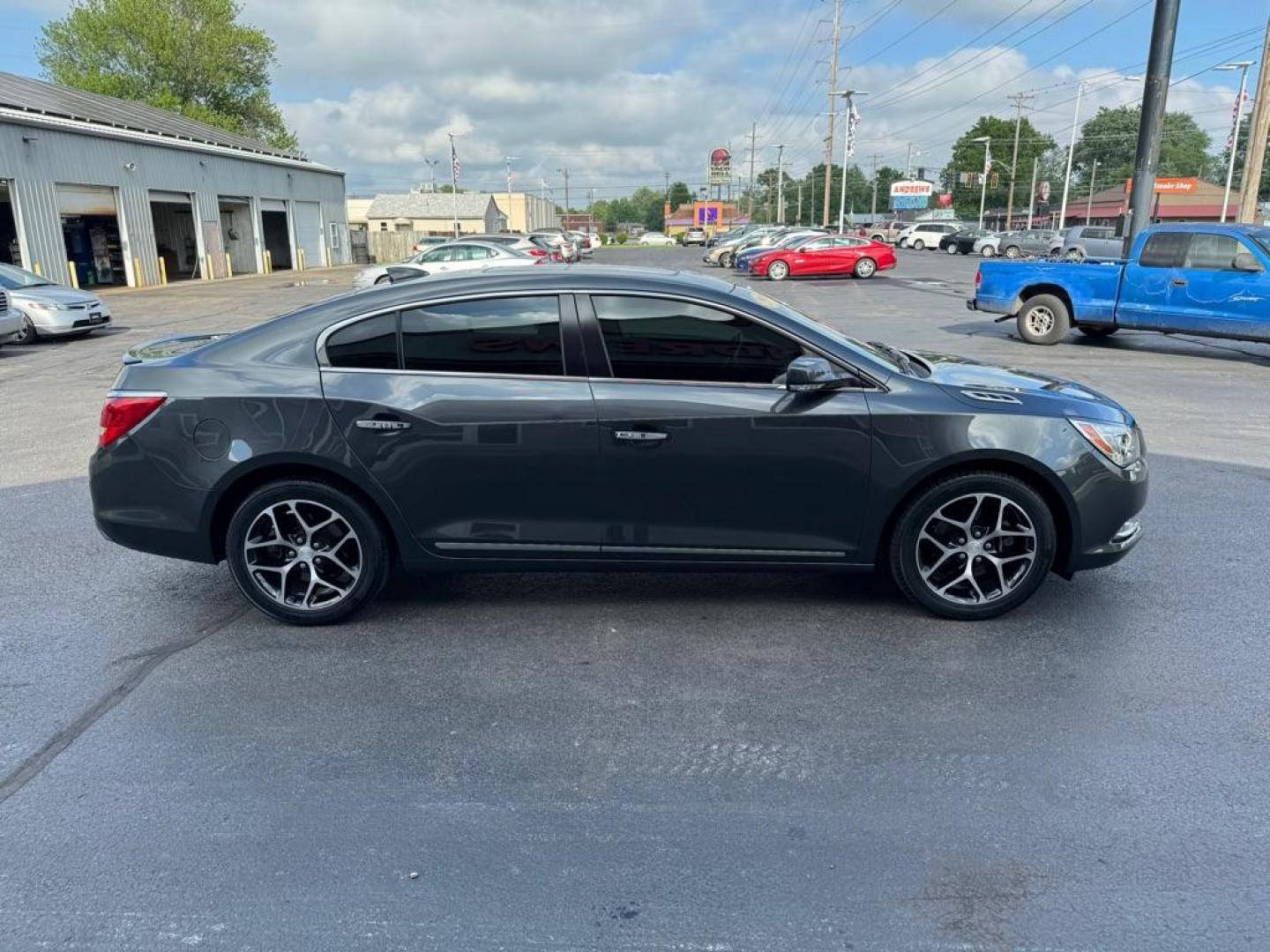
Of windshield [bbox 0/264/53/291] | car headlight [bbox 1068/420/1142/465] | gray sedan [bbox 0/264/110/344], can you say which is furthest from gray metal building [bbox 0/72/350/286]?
car headlight [bbox 1068/420/1142/465]

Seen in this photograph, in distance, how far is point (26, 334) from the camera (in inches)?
611

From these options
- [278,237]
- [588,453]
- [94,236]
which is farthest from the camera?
[278,237]

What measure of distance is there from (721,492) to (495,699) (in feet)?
4.43

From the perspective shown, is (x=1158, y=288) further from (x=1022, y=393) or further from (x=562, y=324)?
(x=562, y=324)

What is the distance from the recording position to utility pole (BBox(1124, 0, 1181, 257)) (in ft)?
49.1

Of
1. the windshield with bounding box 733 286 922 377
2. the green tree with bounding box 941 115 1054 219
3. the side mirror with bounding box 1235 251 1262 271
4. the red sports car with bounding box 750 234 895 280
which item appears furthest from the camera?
the green tree with bounding box 941 115 1054 219

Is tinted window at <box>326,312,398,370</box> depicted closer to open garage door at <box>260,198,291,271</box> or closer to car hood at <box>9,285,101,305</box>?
car hood at <box>9,285,101,305</box>

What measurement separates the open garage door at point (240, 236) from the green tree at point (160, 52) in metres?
20.8

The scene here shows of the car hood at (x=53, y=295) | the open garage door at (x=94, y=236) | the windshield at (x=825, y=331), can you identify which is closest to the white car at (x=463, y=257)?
the car hood at (x=53, y=295)

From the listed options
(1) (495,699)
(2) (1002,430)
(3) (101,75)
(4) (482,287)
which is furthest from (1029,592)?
(3) (101,75)

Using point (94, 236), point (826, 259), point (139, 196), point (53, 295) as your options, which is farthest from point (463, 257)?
point (94, 236)

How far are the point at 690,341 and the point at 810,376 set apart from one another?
0.58m

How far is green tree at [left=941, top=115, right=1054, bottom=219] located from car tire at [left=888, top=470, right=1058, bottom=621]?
116302 mm

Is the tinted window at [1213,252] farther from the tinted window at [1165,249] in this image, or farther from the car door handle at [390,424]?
the car door handle at [390,424]
